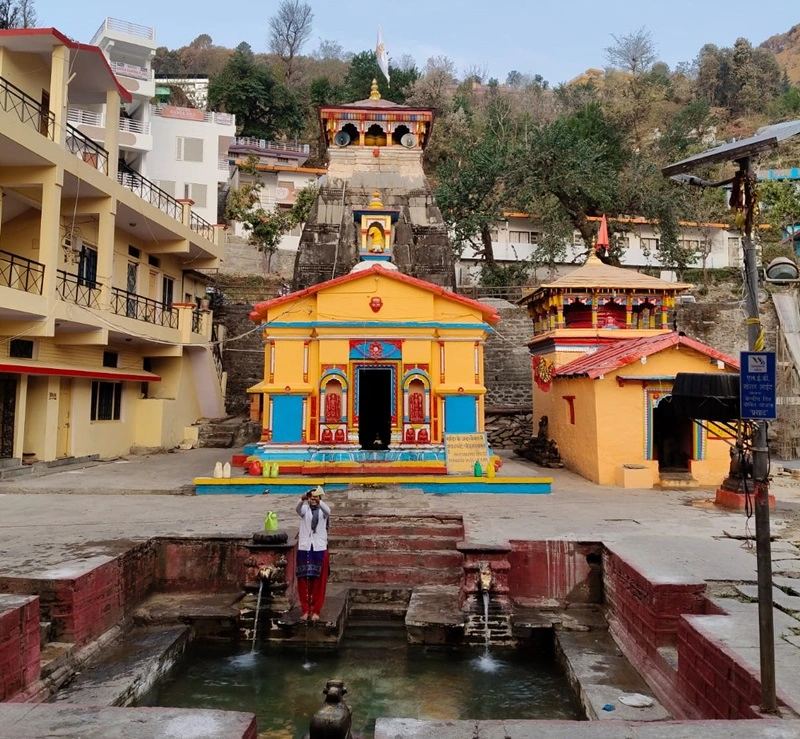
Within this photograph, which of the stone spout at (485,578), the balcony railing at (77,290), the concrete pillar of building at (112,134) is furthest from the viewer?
the concrete pillar of building at (112,134)

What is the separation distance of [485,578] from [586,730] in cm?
399

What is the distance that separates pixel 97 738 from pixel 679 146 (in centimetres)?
4114

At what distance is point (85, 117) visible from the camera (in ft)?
106

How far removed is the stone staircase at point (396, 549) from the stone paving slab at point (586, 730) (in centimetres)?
482

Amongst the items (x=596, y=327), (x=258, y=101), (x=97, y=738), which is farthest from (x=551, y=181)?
(x=97, y=738)

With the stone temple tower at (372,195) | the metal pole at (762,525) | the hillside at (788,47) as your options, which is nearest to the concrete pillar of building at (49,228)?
the stone temple tower at (372,195)

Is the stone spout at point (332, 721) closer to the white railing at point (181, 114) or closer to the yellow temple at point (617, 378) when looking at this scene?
the yellow temple at point (617, 378)

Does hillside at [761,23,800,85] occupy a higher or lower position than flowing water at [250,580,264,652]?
higher

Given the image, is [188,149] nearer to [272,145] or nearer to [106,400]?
[272,145]

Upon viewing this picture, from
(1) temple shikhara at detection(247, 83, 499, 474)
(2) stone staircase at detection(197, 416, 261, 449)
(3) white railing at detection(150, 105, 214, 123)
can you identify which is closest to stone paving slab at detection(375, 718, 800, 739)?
(1) temple shikhara at detection(247, 83, 499, 474)

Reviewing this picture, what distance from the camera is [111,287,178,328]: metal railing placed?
18.1 metres

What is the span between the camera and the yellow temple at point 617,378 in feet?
47.4

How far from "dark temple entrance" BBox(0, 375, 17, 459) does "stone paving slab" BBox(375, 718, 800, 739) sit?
14.3m

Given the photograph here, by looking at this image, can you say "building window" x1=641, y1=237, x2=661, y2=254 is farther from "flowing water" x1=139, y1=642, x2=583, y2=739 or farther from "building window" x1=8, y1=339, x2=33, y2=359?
"flowing water" x1=139, y1=642, x2=583, y2=739
